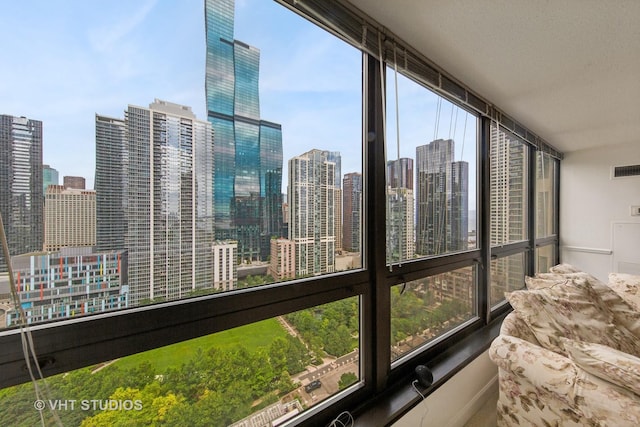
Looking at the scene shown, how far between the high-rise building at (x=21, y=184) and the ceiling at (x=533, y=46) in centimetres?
119

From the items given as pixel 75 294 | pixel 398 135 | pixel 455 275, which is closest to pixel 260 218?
pixel 75 294

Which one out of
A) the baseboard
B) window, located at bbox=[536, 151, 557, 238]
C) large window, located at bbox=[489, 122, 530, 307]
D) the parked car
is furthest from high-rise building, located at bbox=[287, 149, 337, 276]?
window, located at bbox=[536, 151, 557, 238]

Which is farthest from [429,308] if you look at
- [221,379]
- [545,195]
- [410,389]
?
[545,195]

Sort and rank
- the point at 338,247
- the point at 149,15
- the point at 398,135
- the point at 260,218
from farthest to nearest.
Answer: the point at 398,135 → the point at 338,247 → the point at 260,218 → the point at 149,15

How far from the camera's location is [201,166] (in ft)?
2.67

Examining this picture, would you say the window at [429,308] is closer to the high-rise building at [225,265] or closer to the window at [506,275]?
the window at [506,275]

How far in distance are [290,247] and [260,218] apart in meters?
0.17

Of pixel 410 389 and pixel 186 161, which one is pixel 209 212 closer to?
pixel 186 161

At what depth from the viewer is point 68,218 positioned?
626 millimetres

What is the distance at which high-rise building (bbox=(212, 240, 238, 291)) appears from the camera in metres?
0.83

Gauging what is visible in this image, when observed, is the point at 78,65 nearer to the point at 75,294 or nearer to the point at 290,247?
the point at 75,294

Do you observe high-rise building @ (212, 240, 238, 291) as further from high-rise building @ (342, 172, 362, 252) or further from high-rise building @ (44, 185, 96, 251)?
high-rise building @ (342, 172, 362, 252)

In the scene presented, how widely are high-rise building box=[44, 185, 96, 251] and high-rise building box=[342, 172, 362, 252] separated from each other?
89 cm

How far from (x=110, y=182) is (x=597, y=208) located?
5013 millimetres
